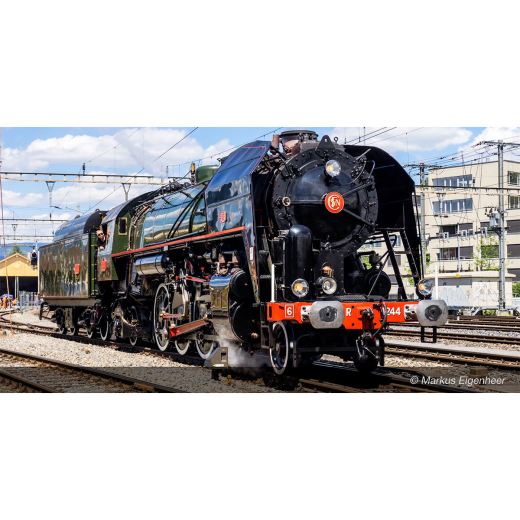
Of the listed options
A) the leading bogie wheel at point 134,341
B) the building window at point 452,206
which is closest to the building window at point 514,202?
the building window at point 452,206

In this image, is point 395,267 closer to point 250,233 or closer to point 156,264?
point 250,233

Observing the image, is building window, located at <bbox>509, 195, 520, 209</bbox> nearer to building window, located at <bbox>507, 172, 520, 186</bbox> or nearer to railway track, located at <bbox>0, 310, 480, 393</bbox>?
building window, located at <bbox>507, 172, 520, 186</bbox>

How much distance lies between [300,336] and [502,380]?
10.8 feet

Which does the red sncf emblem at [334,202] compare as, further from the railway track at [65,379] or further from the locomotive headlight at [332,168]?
the railway track at [65,379]

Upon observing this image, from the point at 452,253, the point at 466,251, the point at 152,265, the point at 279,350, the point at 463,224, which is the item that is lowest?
the point at 279,350

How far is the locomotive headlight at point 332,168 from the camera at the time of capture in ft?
30.1

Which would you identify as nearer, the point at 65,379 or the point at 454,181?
the point at 65,379

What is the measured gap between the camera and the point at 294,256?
862cm

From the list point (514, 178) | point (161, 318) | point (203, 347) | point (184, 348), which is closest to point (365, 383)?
point (203, 347)

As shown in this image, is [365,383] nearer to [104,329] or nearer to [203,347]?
[203,347]

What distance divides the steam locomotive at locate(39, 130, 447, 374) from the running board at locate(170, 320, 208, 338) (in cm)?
2

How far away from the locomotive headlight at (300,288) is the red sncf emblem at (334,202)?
135cm

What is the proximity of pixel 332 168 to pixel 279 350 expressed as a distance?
277 centimetres

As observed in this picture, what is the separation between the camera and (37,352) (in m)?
15.9
